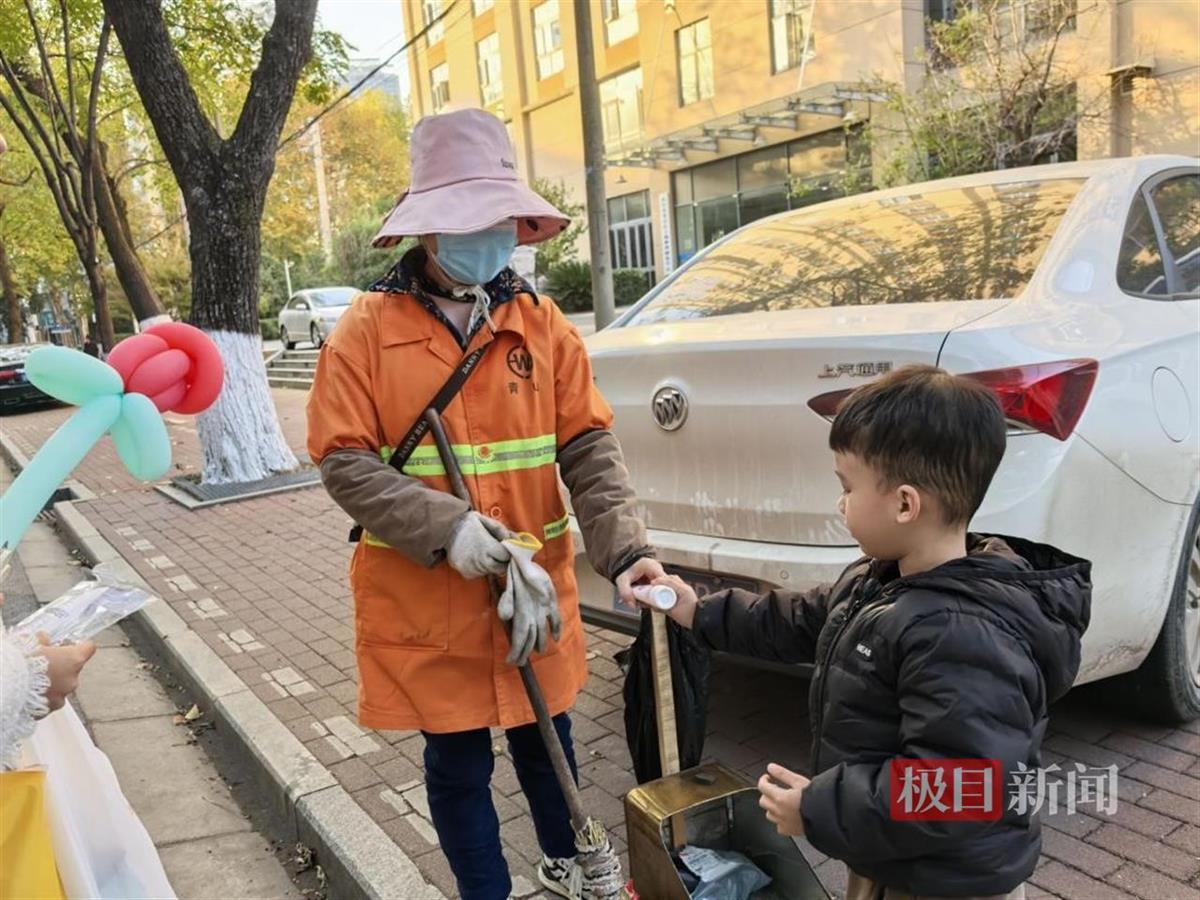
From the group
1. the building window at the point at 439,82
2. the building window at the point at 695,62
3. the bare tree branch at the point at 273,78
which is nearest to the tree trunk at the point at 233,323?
the bare tree branch at the point at 273,78

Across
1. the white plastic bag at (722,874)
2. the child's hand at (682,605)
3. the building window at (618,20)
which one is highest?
the building window at (618,20)

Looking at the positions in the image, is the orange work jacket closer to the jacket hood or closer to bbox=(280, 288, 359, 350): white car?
the jacket hood

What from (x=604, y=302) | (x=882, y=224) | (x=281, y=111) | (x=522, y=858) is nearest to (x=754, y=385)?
(x=882, y=224)

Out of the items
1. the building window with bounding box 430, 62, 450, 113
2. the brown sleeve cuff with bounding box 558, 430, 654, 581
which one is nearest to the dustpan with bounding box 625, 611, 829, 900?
the brown sleeve cuff with bounding box 558, 430, 654, 581

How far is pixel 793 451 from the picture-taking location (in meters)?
2.62

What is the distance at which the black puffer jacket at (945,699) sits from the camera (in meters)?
1.35

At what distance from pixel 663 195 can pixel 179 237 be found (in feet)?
63.2

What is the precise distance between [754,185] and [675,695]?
23.1 metres

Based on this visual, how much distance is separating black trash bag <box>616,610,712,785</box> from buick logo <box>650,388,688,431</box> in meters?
0.89

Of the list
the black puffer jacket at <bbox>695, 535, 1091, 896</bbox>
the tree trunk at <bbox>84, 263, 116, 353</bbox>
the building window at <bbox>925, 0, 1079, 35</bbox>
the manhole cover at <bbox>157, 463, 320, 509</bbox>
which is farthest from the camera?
the tree trunk at <bbox>84, 263, 116, 353</bbox>

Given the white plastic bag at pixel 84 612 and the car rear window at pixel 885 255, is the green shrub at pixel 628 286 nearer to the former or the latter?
the car rear window at pixel 885 255

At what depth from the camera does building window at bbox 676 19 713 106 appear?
24.0m

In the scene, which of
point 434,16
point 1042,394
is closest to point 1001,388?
point 1042,394

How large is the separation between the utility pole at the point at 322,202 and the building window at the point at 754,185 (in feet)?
66.8
